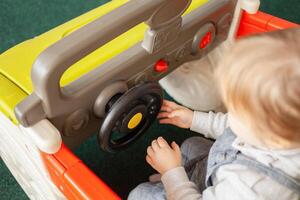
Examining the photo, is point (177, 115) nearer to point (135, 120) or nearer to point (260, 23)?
point (135, 120)

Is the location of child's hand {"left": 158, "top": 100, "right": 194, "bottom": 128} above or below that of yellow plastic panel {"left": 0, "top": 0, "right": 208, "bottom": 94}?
below

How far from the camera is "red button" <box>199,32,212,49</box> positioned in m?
0.87

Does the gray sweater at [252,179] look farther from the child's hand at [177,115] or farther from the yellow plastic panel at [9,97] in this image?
the yellow plastic panel at [9,97]

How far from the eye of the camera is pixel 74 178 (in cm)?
56

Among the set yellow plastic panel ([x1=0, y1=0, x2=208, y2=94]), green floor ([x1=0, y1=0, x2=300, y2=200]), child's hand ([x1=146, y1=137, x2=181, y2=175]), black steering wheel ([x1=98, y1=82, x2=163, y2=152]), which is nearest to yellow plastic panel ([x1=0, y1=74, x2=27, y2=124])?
yellow plastic panel ([x1=0, y1=0, x2=208, y2=94])

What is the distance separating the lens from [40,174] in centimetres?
71

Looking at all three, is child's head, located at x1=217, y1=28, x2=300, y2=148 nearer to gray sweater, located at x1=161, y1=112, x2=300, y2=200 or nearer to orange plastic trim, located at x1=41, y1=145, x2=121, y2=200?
gray sweater, located at x1=161, y1=112, x2=300, y2=200

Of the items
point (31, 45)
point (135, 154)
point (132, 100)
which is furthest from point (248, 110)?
point (135, 154)

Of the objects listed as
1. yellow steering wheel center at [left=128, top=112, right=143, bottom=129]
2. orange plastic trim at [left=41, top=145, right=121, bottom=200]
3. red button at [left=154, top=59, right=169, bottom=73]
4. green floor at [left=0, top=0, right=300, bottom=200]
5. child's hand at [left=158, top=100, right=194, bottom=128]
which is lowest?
green floor at [left=0, top=0, right=300, bottom=200]

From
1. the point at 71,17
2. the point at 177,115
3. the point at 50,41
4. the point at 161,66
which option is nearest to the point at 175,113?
the point at 177,115

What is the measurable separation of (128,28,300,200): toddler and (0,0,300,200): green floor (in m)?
0.26

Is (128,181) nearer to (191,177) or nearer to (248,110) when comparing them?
(191,177)

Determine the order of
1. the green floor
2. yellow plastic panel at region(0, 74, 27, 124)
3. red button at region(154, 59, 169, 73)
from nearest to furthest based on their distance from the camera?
yellow plastic panel at region(0, 74, 27, 124)
red button at region(154, 59, 169, 73)
the green floor

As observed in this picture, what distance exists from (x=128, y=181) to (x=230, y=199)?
0.47m
